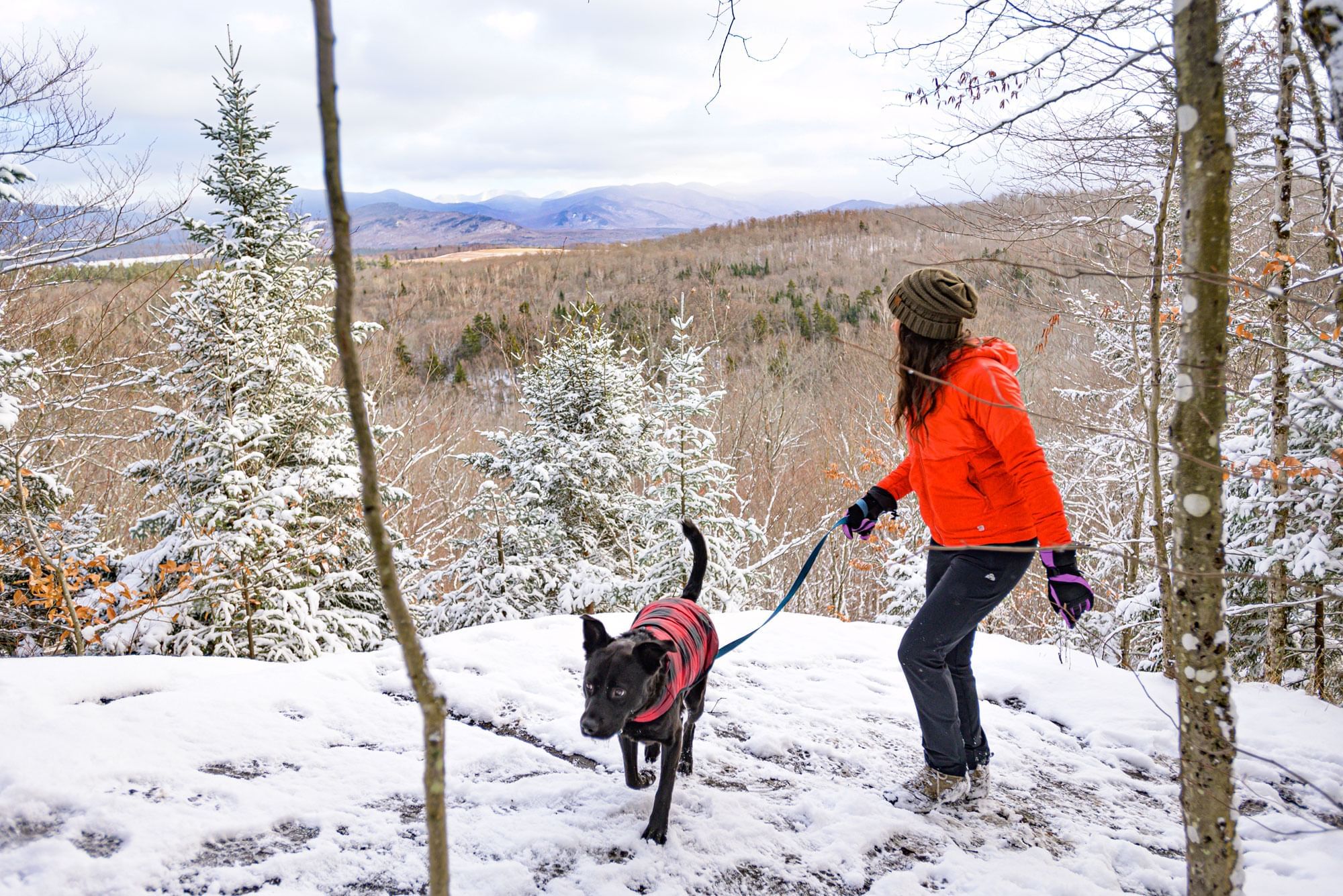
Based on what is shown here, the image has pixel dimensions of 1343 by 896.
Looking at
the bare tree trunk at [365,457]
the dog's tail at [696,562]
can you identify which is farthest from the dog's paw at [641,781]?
the bare tree trunk at [365,457]

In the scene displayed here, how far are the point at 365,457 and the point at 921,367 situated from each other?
102 inches

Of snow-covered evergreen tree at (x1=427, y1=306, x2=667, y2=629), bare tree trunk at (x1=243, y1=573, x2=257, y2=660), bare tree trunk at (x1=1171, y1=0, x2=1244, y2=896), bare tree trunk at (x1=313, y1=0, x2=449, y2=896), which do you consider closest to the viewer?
bare tree trunk at (x1=313, y1=0, x2=449, y2=896)

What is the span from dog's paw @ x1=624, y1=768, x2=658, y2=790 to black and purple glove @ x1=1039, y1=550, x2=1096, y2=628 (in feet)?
6.51

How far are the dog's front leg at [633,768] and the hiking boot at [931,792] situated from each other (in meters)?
1.20

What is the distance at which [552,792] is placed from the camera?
10.6 ft

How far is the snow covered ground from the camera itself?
103 inches

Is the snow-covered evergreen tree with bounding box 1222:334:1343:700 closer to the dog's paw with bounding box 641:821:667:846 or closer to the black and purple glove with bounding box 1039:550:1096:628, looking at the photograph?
the black and purple glove with bounding box 1039:550:1096:628

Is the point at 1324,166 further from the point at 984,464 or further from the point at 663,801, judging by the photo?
the point at 663,801

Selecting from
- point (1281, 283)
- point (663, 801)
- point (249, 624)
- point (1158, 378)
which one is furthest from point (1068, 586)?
point (249, 624)

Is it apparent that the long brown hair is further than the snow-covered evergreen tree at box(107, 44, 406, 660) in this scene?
No

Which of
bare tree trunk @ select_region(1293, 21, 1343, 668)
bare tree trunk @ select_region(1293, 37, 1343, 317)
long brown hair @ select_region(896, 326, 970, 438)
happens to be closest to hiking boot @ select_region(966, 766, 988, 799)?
long brown hair @ select_region(896, 326, 970, 438)

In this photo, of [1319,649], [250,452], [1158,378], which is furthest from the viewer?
[250,452]

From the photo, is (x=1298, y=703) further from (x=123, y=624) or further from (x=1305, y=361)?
(x=123, y=624)

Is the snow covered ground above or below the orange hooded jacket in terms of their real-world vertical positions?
below
